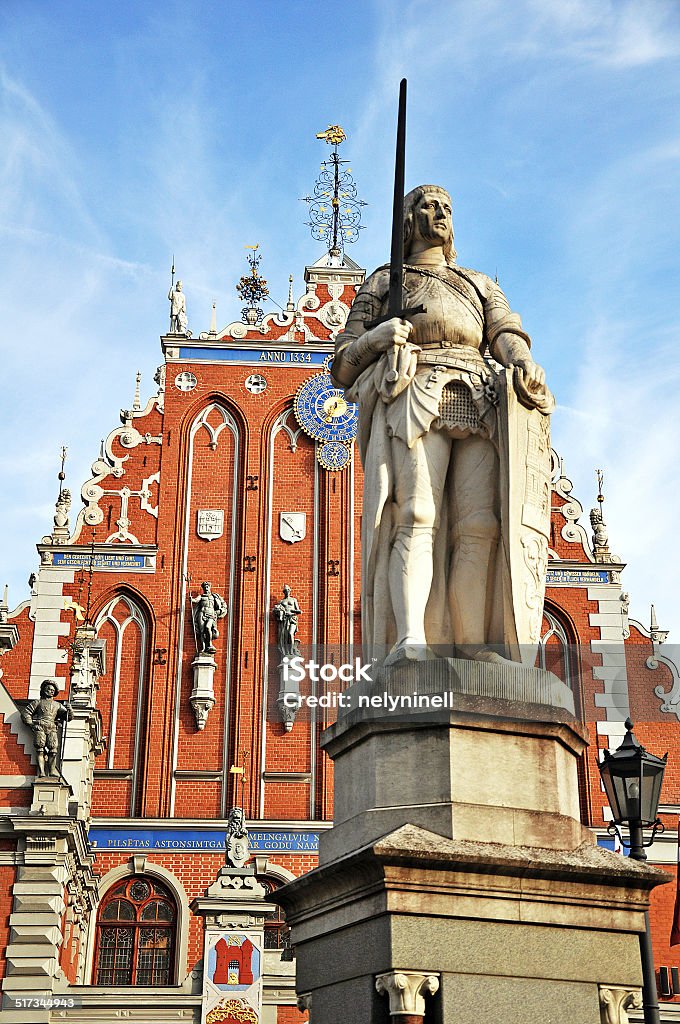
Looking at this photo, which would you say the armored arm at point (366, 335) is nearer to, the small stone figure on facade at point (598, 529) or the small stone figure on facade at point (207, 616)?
the small stone figure on facade at point (207, 616)

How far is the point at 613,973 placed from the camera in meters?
4.22

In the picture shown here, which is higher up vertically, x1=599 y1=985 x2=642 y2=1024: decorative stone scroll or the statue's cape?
the statue's cape

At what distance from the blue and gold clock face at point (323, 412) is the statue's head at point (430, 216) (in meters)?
14.8

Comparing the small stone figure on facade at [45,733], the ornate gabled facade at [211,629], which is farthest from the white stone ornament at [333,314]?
the small stone figure on facade at [45,733]

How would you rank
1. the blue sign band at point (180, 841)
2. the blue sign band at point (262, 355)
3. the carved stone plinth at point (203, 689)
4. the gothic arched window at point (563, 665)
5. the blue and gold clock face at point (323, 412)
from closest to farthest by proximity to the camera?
the gothic arched window at point (563, 665), the blue sign band at point (180, 841), the carved stone plinth at point (203, 689), the blue and gold clock face at point (323, 412), the blue sign band at point (262, 355)

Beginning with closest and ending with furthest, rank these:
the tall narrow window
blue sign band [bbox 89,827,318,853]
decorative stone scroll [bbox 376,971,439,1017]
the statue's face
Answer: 1. decorative stone scroll [bbox 376,971,439,1017]
2. the statue's face
3. blue sign band [bbox 89,827,318,853]
4. the tall narrow window

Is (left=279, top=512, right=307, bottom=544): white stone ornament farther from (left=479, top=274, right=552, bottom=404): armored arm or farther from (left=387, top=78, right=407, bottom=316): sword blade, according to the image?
(left=387, top=78, right=407, bottom=316): sword blade

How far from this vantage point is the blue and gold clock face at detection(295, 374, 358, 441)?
67.2 feet

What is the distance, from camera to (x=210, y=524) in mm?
19859

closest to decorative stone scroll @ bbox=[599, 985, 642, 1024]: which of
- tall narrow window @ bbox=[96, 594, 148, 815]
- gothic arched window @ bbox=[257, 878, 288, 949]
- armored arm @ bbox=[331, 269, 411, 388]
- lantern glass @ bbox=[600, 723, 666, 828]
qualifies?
armored arm @ bbox=[331, 269, 411, 388]

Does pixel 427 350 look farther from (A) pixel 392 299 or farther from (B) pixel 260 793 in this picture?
(B) pixel 260 793

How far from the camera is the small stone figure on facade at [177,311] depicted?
21.1 m

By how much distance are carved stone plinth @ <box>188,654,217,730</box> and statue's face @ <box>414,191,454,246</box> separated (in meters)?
13.9

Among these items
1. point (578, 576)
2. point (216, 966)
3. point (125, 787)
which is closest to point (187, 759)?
point (125, 787)
